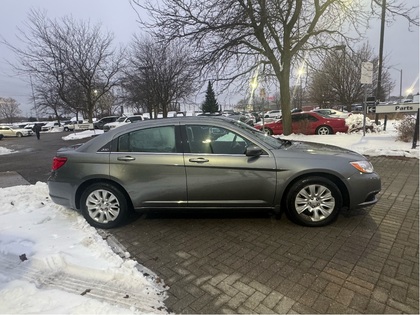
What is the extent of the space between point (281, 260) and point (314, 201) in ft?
3.66

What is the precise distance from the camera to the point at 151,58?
24.5 meters

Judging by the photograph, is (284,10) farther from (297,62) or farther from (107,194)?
(107,194)

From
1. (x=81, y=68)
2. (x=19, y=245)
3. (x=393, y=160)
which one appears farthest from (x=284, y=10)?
(x=81, y=68)

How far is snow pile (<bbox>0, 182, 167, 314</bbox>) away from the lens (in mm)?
2617

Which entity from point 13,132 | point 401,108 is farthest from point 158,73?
point 13,132

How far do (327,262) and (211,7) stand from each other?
12.1 meters

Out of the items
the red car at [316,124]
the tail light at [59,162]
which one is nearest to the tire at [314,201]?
the tail light at [59,162]

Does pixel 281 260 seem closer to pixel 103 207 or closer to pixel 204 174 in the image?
pixel 204 174

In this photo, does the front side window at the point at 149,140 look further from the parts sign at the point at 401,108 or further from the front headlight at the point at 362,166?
the parts sign at the point at 401,108

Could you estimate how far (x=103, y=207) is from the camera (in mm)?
4395

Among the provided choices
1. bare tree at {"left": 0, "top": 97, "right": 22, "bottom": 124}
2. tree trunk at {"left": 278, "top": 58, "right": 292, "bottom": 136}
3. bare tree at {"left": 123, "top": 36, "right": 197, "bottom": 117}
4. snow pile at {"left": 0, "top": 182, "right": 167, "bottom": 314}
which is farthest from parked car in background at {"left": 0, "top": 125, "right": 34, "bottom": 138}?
bare tree at {"left": 0, "top": 97, "right": 22, "bottom": 124}

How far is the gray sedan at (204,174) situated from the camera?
13.3 feet

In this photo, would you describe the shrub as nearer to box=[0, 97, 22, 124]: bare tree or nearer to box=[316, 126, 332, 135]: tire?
box=[316, 126, 332, 135]: tire

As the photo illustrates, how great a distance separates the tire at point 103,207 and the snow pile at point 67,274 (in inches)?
7.0
